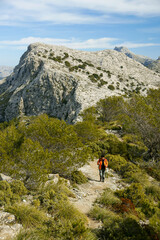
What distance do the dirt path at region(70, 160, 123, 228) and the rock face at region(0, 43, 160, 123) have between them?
35.0 meters

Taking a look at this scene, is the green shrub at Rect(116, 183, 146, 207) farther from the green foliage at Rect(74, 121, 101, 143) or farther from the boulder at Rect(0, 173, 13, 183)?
the green foliage at Rect(74, 121, 101, 143)

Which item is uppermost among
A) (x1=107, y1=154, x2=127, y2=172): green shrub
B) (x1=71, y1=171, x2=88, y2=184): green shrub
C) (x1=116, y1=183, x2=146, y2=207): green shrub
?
(x1=116, y1=183, x2=146, y2=207): green shrub

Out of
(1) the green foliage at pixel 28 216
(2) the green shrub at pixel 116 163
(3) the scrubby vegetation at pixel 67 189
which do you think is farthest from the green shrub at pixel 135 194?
(1) the green foliage at pixel 28 216

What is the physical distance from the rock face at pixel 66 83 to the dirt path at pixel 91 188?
34964 millimetres

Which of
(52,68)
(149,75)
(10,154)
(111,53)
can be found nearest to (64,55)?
(52,68)

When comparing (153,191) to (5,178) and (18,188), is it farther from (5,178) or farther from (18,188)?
(5,178)

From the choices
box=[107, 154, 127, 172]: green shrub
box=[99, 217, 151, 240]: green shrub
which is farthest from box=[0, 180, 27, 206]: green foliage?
box=[107, 154, 127, 172]: green shrub

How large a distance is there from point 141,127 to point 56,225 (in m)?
13.4

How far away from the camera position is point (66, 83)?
64.2m

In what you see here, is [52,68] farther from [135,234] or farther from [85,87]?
[135,234]

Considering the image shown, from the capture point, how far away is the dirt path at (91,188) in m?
8.82

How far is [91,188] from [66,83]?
56423 millimetres

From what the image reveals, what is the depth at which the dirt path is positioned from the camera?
882 centimetres

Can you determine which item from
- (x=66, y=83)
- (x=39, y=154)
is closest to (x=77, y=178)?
(x=39, y=154)
